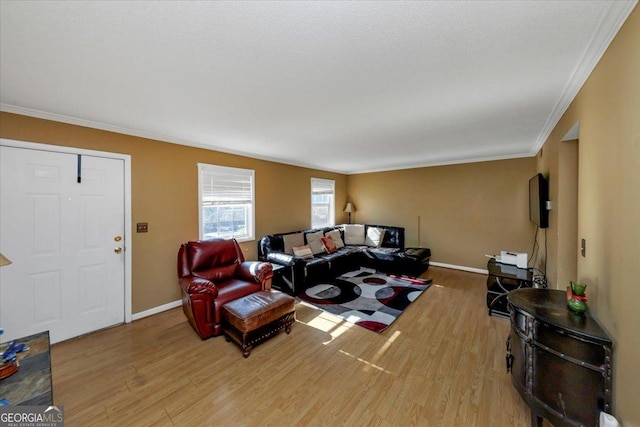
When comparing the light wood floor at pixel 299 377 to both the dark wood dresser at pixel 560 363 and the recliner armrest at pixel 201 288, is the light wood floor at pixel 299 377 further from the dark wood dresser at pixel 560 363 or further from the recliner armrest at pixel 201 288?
the recliner armrest at pixel 201 288

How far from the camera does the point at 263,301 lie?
2672 millimetres

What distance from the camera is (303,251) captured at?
15.2 ft

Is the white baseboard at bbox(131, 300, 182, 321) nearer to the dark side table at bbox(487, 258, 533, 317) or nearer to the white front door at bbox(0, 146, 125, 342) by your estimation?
the white front door at bbox(0, 146, 125, 342)

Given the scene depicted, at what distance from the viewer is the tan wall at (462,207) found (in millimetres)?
4684

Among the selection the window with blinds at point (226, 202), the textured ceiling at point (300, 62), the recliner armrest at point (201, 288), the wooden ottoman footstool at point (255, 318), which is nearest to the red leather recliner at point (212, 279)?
the recliner armrest at point (201, 288)

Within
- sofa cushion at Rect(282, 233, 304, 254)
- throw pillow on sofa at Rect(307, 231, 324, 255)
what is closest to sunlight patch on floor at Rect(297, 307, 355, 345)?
sofa cushion at Rect(282, 233, 304, 254)

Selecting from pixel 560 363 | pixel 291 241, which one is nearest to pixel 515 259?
pixel 560 363

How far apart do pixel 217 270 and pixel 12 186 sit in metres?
2.12

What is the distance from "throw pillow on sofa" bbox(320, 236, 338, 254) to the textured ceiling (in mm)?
2732

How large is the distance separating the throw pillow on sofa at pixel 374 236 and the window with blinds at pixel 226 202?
2.78 m

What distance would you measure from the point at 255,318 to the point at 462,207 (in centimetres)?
483

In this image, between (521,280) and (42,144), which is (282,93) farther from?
(521,280)

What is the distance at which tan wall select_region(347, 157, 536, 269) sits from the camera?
4684 millimetres

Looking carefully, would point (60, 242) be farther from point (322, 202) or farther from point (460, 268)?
point (460, 268)
